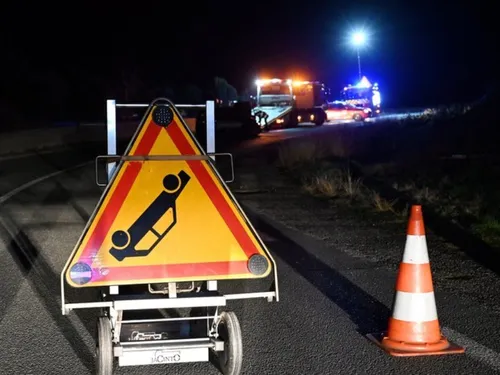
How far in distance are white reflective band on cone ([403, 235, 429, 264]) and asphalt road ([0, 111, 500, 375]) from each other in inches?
25.8

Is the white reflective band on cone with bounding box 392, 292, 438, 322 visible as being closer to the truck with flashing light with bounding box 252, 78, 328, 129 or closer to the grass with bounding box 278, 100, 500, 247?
the grass with bounding box 278, 100, 500, 247

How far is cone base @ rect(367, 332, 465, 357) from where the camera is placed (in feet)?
18.9

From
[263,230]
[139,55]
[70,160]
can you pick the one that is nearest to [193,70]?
[139,55]

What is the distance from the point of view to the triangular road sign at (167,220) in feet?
16.2

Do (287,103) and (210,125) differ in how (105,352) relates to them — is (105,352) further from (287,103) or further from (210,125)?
(287,103)

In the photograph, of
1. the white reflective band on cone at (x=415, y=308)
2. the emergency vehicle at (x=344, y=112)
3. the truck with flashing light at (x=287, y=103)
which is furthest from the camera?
the emergency vehicle at (x=344, y=112)

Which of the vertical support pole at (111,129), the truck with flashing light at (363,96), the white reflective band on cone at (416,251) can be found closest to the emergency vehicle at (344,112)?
the truck with flashing light at (363,96)

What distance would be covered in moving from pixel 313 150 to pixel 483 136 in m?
5.81

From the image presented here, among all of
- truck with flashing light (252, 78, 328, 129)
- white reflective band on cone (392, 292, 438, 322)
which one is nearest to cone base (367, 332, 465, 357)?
white reflective band on cone (392, 292, 438, 322)

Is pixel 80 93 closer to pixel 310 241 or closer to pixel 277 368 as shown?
pixel 310 241

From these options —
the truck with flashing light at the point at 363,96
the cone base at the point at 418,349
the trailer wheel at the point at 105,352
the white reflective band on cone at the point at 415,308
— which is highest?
the truck with flashing light at the point at 363,96

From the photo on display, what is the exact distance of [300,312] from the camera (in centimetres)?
691

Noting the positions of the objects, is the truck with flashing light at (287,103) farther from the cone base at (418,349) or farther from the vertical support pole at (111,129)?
the vertical support pole at (111,129)

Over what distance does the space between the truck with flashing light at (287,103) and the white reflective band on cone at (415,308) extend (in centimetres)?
3351
